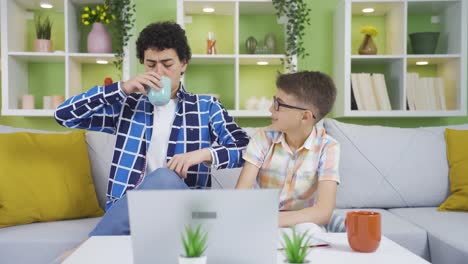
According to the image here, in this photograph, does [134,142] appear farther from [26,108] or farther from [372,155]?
[26,108]

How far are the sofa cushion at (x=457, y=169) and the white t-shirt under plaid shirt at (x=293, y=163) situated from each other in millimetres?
947

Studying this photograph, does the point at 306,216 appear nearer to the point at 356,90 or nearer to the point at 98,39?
the point at 356,90

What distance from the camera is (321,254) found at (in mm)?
1085

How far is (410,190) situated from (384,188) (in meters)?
0.13

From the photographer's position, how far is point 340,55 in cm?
315

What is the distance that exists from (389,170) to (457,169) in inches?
12.1

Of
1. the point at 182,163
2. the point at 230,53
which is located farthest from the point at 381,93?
the point at 182,163

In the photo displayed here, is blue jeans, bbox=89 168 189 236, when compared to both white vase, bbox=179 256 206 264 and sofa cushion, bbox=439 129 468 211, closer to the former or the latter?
white vase, bbox=179 256 206 264

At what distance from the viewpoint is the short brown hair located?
1.70 meters

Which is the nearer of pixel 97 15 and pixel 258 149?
pixel 258 149

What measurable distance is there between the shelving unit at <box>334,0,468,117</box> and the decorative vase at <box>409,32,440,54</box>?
0.05 metres

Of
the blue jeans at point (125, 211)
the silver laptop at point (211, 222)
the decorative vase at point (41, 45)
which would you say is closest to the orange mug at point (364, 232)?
the silver laptop at point (211, 222)

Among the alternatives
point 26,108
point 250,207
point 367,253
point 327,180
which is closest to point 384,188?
point 327,180

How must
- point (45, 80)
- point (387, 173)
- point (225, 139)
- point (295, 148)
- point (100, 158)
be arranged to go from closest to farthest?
point (295, 148) < point (225, 139) < point (100, 158) < point (387, 173) < point (45, 80)
